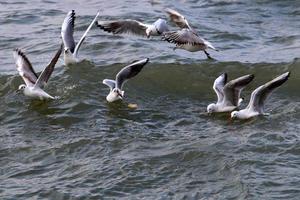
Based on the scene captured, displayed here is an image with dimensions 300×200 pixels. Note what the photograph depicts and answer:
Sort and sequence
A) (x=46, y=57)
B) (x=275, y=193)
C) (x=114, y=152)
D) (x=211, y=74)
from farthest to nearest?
1. (x=46, y=57)
2. (x=211, y=74)
3. (x=114, y=152)
4. (x=275, y=193)

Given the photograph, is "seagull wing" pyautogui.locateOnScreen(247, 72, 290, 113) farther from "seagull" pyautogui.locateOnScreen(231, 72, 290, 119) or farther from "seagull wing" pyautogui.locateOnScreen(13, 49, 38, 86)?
"seagull wing" pyautogui.locateOnScreen(13, 49, 38, 86)

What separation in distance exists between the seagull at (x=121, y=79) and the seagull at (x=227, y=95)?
42.1 inches

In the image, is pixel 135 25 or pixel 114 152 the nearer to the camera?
pixel 114 152

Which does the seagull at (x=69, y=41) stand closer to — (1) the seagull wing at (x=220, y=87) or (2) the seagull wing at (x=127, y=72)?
(2) the seagull wing at (x=127, y=72)

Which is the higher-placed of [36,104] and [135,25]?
[135,25]

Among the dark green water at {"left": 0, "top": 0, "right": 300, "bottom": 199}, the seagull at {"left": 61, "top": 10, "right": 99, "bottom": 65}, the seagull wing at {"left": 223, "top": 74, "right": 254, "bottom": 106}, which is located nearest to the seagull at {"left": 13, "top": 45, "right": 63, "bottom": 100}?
the dark green water at {"left": 0, "top": 0, "right": 300, "bottom": 199}

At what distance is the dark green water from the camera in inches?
296

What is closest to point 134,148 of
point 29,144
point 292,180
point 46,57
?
point 29,144

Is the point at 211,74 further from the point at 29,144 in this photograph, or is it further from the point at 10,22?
the point at 10,22

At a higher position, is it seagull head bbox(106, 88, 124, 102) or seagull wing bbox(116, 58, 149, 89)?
seagull wing bbox(116, 58, 149, 89)

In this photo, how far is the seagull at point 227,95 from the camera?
9.68 metres

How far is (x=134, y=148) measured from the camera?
852 centimetres

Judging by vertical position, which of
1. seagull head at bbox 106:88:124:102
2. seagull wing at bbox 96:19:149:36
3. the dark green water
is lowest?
the dark green water

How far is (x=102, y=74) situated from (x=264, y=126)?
11.2ft
